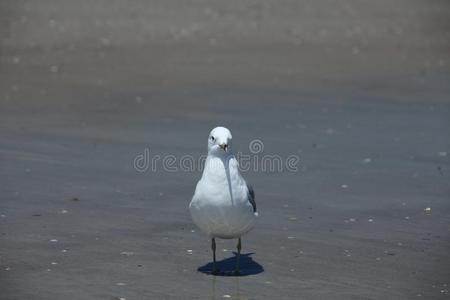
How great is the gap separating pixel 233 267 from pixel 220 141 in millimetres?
1107

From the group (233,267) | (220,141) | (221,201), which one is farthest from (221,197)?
(233,267)

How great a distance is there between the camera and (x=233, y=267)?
8.84 meters

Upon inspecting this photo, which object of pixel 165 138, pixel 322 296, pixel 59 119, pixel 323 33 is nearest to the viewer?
pixel 322 296

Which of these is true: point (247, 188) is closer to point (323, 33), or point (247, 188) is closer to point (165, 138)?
point (165, 138)

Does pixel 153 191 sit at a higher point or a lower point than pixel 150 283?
higher

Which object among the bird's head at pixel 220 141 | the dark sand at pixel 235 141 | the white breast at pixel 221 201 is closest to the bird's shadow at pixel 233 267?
the dark sand at pixel 235 141

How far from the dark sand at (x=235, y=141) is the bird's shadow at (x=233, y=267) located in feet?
0.10

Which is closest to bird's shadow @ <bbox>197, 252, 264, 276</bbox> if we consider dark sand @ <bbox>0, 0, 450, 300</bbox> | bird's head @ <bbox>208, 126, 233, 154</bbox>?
dark sand @ <bbox>0, 0, 450, 300</bbox>

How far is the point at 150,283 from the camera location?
26.8 ft

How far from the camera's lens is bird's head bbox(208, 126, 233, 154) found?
848cm

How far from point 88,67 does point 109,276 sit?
37.0 ft

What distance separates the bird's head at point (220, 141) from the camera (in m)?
8.48

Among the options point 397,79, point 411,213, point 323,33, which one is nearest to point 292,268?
point 411,213

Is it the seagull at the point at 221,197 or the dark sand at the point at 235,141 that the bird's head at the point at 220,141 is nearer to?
the seagull at the point at 221,197
